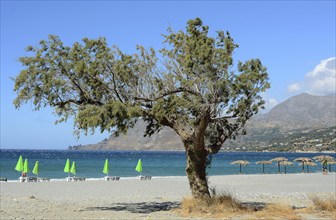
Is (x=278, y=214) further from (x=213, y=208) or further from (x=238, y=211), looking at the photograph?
(x=213, y=208)

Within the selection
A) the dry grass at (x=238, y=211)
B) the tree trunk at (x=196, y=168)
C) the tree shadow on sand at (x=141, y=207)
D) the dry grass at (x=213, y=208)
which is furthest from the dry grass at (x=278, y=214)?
the tree shadow on sand at (x=141, y=207)

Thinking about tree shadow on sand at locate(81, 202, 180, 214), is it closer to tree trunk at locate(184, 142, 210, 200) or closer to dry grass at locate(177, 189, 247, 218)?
dry grass at locate(177, 189, 247, 218)

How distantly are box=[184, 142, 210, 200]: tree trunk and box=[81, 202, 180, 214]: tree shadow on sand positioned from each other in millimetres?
1501

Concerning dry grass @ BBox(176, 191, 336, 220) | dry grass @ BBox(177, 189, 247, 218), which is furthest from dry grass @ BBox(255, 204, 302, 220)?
dry grass @ BBox(177, 189, 247, 218)

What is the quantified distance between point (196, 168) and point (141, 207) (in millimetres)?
2777

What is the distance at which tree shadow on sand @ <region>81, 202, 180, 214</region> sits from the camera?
1408 centimetres

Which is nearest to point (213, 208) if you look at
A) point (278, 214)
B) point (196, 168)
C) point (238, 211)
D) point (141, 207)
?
point (238, 211)

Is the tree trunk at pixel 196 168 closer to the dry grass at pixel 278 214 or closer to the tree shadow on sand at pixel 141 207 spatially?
the tree shadow on sand at pixel 141 207

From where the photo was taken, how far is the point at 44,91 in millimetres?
13156

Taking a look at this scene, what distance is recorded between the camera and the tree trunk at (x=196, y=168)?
13305mm

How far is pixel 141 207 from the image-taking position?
1491cm

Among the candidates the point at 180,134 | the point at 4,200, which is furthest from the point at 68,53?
the point at 4,200

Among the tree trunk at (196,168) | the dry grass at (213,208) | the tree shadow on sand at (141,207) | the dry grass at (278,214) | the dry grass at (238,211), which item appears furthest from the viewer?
the tree shadow on sand at (141,207)

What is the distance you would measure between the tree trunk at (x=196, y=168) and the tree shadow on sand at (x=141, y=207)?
59.1 inches
